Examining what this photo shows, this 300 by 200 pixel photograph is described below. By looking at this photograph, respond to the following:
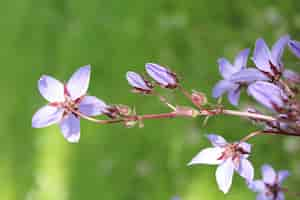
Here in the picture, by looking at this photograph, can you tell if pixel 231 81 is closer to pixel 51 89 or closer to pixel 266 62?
pixel 266 62

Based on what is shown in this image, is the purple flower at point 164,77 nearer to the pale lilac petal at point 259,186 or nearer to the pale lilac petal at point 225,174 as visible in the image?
the pale lilac petal at point 225,174

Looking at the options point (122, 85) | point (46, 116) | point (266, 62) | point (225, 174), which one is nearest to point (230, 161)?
point (225, 174)

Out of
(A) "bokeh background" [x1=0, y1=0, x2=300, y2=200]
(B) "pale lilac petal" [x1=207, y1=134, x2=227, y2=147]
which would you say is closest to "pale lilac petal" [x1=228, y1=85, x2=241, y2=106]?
(B) "pale lilac petal" [x1=207, y1=134, x2=227, y2=147]

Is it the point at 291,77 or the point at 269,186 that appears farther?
the point at 269,186

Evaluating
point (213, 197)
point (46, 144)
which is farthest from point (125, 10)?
→ point (213, 197)

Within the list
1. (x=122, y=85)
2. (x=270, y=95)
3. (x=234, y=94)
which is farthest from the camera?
(x=122, y=85)

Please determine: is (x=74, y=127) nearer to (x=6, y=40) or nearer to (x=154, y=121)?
(x=154, y=121)
